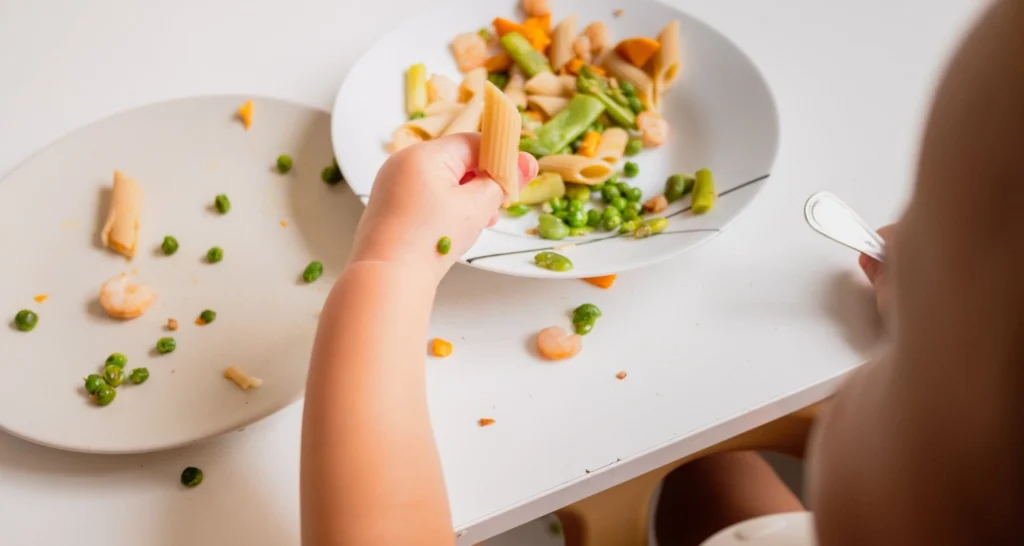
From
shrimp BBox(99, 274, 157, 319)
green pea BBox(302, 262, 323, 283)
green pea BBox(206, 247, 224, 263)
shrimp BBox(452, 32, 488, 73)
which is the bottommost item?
green pea BBox(302, 262, 323, 283)

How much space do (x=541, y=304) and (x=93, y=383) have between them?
0.35 meters

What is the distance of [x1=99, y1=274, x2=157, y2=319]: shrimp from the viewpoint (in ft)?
2.04

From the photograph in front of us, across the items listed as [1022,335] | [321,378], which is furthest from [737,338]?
[1022,335]

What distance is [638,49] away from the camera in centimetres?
84

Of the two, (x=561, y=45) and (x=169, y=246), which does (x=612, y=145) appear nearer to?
(x=561, y=45)

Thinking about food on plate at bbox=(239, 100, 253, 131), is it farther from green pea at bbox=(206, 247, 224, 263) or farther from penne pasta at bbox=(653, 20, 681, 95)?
penne pasta at bbox=(653, 20, 681, 95)

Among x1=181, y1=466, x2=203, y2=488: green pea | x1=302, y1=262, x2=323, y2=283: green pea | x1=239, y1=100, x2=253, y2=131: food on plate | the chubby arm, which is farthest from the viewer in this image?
x1=239, y1=100, x2=253, y2=131: food on plate

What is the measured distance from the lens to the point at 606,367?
25.0 inches

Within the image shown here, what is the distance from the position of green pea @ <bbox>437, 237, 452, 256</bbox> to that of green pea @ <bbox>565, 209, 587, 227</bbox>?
0.17m

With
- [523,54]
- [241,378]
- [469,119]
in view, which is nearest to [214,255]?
[241,378]

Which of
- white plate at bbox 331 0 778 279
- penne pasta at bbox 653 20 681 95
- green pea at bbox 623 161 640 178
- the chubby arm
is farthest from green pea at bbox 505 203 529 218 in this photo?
the chubby arm

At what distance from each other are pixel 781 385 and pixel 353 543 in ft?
1.15

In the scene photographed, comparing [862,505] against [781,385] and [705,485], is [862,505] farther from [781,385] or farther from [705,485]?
[705,485]

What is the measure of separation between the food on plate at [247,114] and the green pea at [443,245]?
0.30 meters
